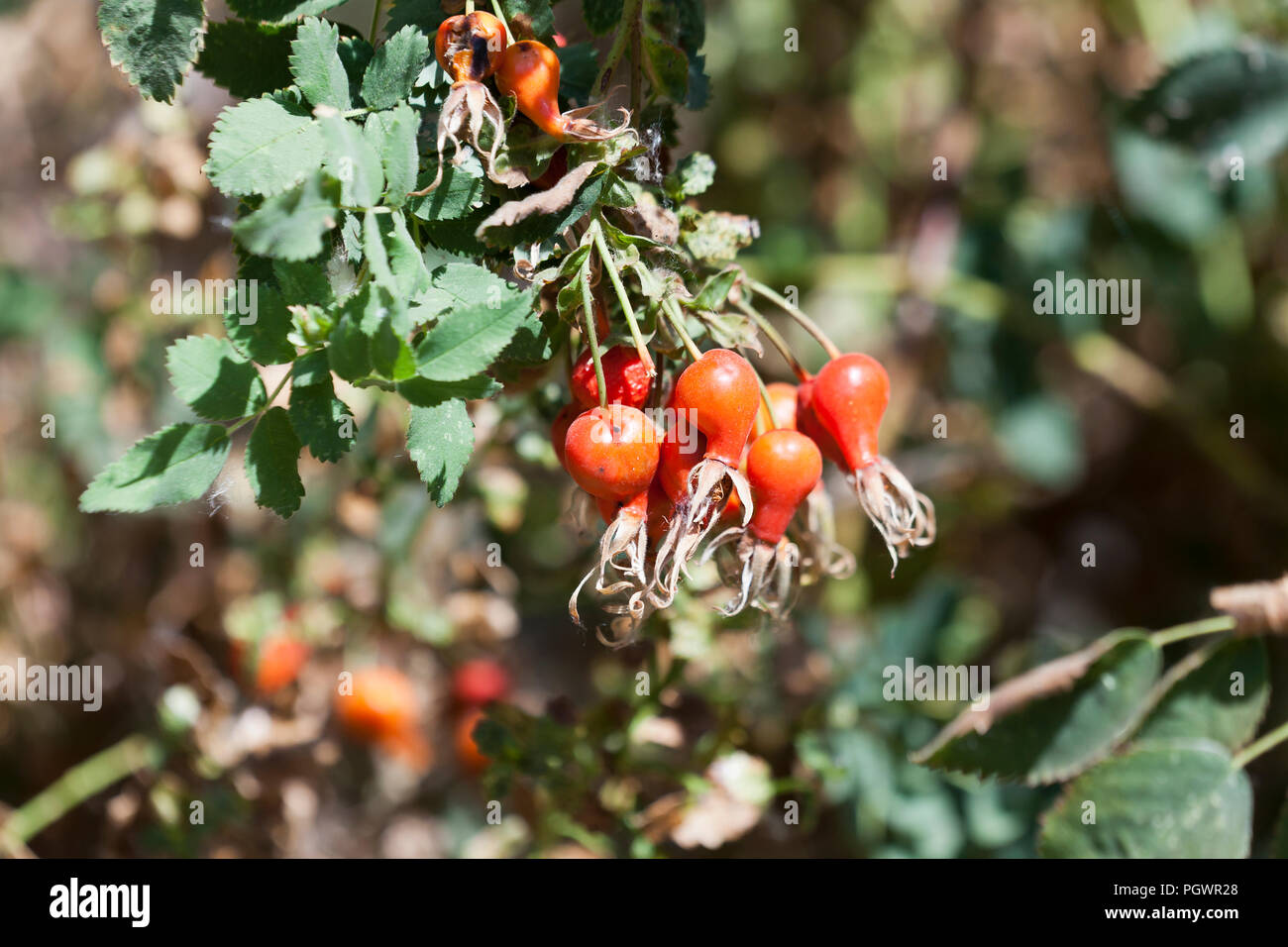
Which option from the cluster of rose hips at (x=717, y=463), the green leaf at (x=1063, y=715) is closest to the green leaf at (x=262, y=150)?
the cluster of rose hips at (x=717, y=463)

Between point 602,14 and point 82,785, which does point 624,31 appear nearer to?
point 602,14

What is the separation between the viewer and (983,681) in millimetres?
1364

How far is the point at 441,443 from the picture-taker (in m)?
0.67

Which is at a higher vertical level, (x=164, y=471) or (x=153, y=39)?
(x=153, y=39)

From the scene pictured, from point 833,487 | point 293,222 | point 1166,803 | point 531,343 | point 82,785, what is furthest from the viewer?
point 833,487

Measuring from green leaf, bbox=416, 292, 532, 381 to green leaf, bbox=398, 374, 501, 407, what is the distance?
1 cm

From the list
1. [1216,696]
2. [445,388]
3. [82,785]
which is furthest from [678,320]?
[82,785]

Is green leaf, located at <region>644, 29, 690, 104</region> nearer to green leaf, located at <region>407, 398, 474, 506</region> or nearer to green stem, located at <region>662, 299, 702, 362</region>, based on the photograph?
green stem, located at <region>662, 299, 702, 362</region>

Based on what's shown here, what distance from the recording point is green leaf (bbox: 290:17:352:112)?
0.66 metres

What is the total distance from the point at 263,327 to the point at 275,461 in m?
0.09

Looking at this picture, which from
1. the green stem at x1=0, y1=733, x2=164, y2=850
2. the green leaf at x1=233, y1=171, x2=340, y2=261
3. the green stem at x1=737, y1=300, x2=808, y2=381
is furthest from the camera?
the green stem at x1=0, y1=733, x2=164, y2=850

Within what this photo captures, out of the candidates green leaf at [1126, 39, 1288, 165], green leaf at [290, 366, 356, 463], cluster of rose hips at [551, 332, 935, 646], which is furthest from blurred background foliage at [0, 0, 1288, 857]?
cluster of rose hips at [551, 332, 935, 646]

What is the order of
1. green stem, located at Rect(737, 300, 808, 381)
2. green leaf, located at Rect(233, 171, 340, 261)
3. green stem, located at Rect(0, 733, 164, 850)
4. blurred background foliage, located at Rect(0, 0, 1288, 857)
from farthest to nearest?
green stem, located at Rect(0, 733, 164, 850), blurred background foliage, located at Rect(0, 0, 1288, 857), green stem, located at Rect(737, 300, 808, 381), green leaf, located at Rect(233, 171, 340, 261)

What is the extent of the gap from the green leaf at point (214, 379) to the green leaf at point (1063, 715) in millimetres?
693
